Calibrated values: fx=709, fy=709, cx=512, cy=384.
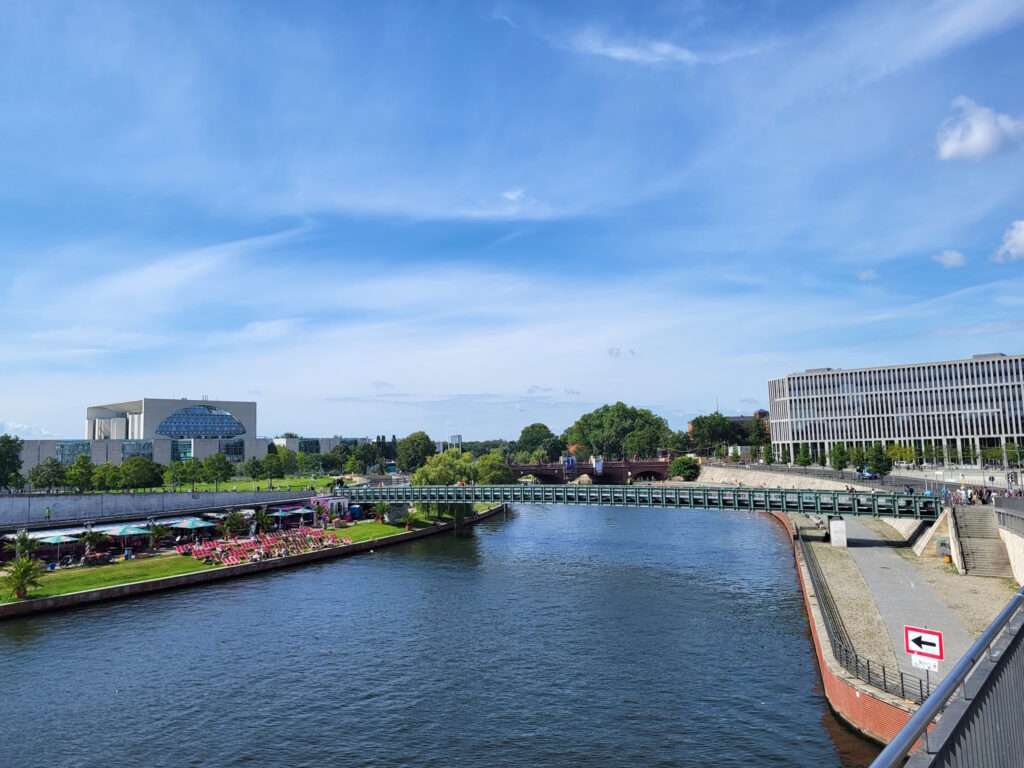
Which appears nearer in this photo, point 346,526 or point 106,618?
point 106,618

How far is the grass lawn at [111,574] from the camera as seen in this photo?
54031 millimetres

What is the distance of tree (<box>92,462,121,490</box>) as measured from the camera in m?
121

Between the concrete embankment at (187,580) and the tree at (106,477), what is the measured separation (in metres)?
62.9

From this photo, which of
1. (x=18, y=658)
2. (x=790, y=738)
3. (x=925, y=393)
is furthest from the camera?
→ (x=925, y=393)

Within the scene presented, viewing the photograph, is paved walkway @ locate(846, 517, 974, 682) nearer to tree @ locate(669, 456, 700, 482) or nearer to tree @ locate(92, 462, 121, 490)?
tree @ locate(669, 456, 700, 482)

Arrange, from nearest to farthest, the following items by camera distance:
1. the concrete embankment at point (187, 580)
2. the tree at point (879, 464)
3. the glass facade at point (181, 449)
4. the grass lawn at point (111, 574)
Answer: the concrete embankment at point (187, 580), the grass lawn at point (111, 574), the tree at point (879, 464), the glass facade at point (181, 449)

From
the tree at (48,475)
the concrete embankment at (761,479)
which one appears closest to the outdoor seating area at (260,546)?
the concrete embankment at (761,479)

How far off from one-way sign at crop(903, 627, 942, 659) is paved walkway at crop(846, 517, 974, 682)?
830 centimetres

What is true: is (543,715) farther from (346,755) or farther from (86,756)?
(86,756)

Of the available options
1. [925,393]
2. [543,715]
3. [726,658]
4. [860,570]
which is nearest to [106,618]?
[543,715]

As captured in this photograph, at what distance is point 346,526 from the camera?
93.9 meters

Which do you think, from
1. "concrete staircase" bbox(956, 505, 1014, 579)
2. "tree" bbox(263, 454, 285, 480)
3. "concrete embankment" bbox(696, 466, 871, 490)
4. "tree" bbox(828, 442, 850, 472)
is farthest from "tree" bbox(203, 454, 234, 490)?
"concrete staircase" bbox(956, 505, 1014, 579)

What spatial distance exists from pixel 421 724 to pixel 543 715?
5.19 meters

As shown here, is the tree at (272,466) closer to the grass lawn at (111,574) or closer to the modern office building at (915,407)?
the grass lawn at (111,574)
